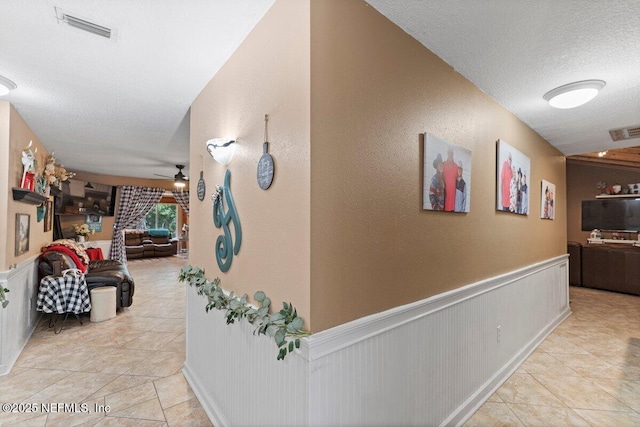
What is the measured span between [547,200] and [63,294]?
5.98 meters

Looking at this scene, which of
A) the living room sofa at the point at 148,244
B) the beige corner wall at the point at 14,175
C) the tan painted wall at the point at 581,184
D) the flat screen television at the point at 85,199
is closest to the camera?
the beige corner wall at the point at 14,175

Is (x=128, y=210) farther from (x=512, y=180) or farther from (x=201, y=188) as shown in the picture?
(x=512, y=180)

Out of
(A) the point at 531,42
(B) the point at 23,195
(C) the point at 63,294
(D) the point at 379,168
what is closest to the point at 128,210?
(C) the point at 63,294

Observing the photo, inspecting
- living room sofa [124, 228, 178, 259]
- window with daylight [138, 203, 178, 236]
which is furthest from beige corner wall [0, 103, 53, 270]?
window with daylight [138, 203, 178, 236]

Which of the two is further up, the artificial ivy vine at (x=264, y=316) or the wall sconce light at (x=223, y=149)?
the wall sconce light at (x=223, y=149)

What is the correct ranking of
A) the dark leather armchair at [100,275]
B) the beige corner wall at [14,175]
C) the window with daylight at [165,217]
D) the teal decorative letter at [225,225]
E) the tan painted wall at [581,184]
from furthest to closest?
the window with daylight at [165,217], the tan painted wall at [581,184], the dark leather armchair at [100,275], the beige corner wall at [14,175], the teal decorative letter at [225,225]

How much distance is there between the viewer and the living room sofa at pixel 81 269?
3.95 metres

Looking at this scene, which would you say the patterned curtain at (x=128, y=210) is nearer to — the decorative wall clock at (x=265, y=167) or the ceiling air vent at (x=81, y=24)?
the ceiling air vent at (x=81, y=24)

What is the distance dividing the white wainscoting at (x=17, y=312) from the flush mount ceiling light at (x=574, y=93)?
4953 millimetres

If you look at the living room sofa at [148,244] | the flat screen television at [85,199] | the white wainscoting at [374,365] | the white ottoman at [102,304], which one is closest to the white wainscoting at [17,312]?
the white ottoman at [102,304]

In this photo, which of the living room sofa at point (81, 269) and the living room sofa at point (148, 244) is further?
the living room sofa at point (148, 244)

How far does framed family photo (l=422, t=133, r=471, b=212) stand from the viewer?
1794 millimetres

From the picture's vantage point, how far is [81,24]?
5.29 ft

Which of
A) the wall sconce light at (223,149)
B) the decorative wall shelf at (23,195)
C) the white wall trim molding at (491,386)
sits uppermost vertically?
the wall sconce light at (223,149)
